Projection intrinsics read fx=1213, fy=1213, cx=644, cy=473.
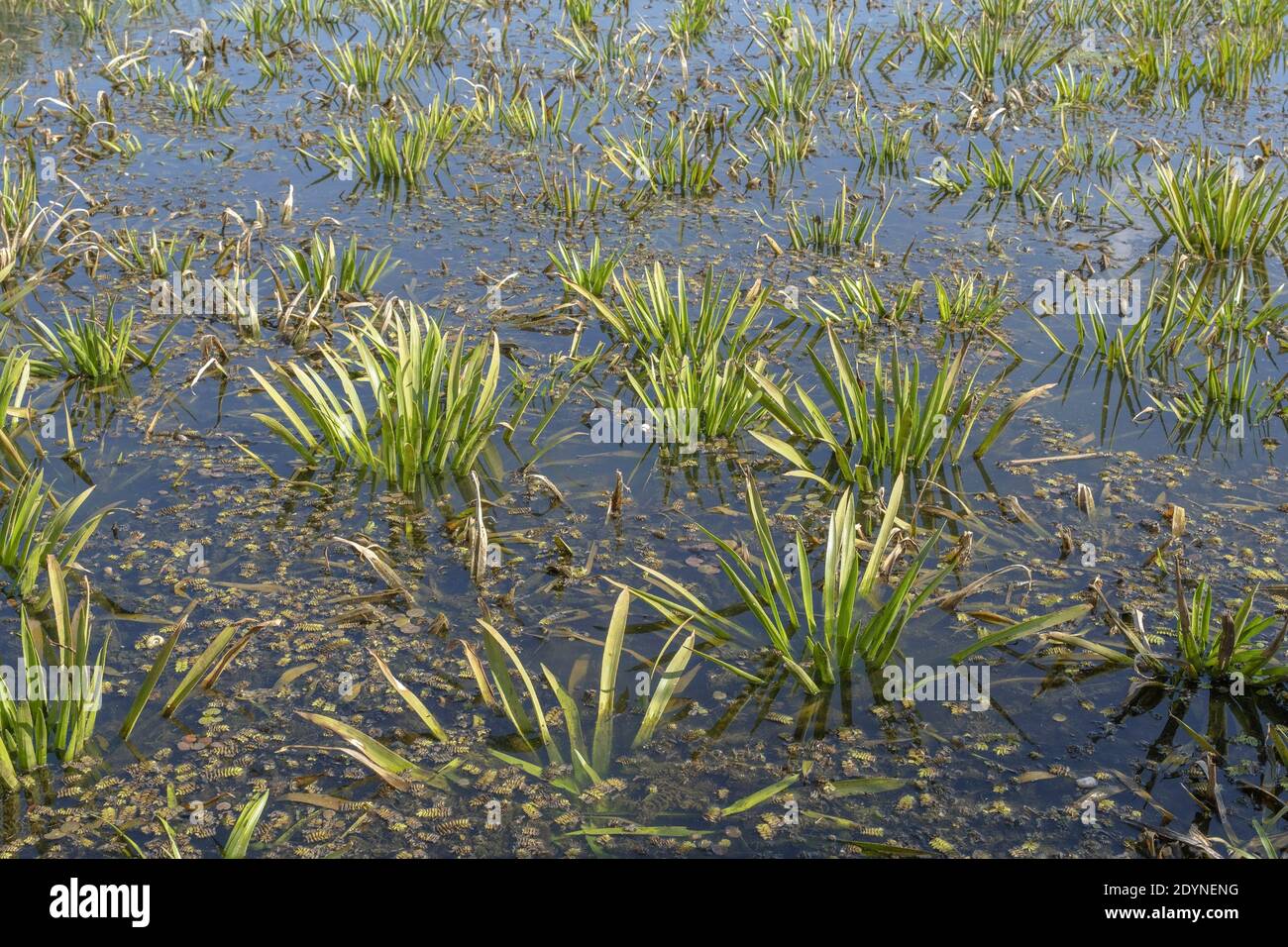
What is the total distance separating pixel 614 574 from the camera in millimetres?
3764

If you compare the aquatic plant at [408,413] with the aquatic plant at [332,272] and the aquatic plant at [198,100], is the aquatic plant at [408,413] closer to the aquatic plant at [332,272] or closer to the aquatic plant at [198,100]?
the aquatic plant at [332,272]

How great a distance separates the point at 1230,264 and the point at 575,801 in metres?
4.63

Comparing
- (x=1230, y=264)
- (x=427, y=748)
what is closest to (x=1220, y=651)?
(x=427, y=748)

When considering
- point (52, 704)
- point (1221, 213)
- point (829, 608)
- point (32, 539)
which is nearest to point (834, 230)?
point (1221, 213)

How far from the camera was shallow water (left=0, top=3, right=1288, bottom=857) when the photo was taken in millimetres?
2867

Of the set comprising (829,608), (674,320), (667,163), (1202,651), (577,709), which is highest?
(667,163)

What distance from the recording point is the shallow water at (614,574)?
2867 millimetres

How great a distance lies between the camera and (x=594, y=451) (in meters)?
4.51

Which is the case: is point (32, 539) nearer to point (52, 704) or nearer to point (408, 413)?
point (52, 704)

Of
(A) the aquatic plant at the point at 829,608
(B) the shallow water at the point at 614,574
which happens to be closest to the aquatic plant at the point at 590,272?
(B) the shallow water at the point at 614,574

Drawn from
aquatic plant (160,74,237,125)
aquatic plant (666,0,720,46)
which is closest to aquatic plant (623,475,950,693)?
aquatic plant (160,74,237,125)

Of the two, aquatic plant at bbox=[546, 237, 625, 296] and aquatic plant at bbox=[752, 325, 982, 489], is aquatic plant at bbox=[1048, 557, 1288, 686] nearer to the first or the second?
aquatic plant at bbox=[752, 325, 982, 489]

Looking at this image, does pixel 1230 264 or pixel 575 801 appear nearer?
pixel 575 801
